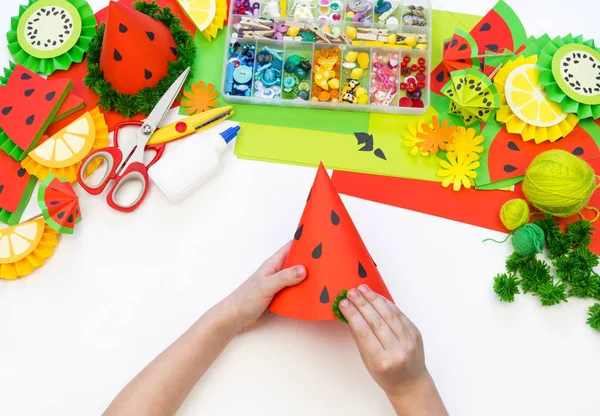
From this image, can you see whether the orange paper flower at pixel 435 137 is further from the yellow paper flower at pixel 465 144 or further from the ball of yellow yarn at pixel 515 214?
the ball of yellow yarn at pixel 515 214

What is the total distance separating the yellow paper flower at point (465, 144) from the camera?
0.87m

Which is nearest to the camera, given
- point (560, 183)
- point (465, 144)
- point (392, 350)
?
point (392, 350)

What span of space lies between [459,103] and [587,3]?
39cm

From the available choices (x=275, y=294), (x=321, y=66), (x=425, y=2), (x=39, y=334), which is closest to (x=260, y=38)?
(x=321, y=66)

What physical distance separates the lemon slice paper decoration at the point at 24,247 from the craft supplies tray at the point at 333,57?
0.38 metres

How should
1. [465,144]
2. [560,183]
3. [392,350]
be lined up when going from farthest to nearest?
[465,144], [560,183], [392,350]

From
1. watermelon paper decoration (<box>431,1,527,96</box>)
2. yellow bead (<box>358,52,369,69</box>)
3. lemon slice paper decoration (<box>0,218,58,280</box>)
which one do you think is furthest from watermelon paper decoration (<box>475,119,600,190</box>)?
lemon slice paper decoration (<box>0,218,58,280</box>)

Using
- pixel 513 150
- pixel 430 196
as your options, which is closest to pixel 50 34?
pixel 430 196

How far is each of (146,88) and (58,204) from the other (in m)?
0.24

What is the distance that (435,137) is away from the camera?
878mm

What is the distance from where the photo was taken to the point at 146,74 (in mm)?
875

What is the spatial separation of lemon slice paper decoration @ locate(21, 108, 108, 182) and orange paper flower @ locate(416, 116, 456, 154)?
21.7 inches

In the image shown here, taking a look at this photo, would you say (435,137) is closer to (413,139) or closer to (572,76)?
(413,139)

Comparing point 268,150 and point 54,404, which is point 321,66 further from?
point 54,404
